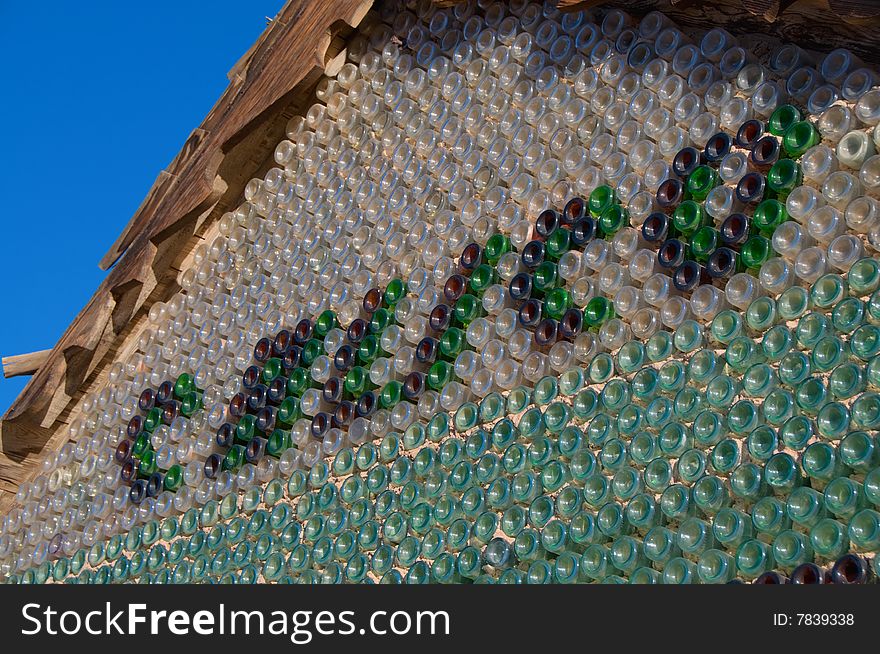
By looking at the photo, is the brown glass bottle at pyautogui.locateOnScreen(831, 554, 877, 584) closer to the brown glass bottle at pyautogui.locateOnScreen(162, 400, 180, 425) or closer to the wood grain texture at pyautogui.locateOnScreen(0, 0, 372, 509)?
the wood grain texture at pyautogui.locateOnScreen(0, 0, 372, 509)

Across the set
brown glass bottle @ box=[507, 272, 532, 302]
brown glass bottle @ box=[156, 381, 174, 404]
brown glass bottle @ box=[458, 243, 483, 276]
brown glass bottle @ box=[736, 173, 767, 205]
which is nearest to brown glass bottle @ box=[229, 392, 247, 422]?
brown glass bottle @ box=[156, 381, 174, 404]

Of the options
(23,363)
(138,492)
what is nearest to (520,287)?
(138,492)

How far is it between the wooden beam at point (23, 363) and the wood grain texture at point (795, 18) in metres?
2.70

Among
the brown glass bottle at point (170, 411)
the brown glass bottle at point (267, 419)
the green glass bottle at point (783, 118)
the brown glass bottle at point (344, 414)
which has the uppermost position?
the brown glass bottle at point (170, 411)

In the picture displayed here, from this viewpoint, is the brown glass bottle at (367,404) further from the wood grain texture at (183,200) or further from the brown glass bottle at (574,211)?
the wood grain texture at (183,200)

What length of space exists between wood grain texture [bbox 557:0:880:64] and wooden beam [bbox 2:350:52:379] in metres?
2.70

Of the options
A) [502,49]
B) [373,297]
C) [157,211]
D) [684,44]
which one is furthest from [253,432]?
[684,44]

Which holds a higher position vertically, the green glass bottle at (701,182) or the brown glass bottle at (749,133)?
the brown glass bottle at (749,133)

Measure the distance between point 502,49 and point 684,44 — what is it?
2.01 feet

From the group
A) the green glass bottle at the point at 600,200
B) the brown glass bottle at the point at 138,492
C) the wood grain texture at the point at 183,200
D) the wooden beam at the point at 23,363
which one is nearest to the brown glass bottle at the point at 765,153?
the green glass bottle at the point at 600,200

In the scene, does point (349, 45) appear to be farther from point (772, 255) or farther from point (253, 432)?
point (772, 255)

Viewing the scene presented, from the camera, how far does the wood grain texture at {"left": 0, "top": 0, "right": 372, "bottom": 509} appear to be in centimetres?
362

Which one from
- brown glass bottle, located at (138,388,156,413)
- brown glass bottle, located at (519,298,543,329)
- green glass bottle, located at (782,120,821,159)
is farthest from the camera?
brown glass bottle, located at (138,388,156,413)

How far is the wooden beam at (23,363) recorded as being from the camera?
4.60 metres
